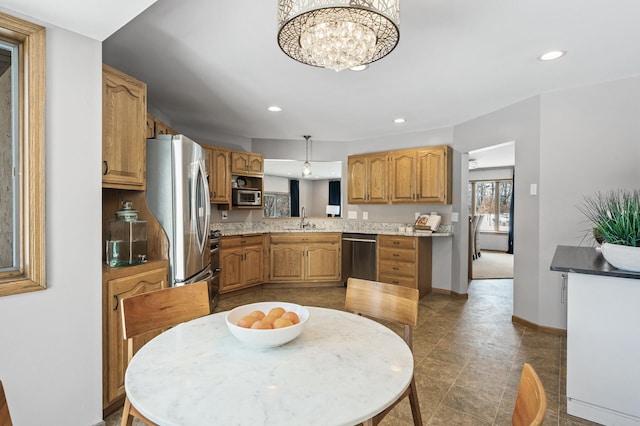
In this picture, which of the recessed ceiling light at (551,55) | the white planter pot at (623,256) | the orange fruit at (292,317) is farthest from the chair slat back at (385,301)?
the recessed ceiling light at (551,55)

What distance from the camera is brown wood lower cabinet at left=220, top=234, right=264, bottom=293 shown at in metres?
4.27

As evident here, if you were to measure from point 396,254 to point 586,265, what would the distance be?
262 cm

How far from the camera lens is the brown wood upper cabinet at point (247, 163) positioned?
464 centimetres

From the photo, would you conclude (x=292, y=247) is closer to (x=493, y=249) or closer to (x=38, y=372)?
(x=38, y=372)

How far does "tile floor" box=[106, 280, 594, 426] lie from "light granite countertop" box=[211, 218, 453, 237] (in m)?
0.92

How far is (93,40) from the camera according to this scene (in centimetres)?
174

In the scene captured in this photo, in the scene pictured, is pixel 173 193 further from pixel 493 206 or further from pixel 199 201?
pixel 493 206

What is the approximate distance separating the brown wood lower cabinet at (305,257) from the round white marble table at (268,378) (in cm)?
365

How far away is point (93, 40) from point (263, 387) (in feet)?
6.43

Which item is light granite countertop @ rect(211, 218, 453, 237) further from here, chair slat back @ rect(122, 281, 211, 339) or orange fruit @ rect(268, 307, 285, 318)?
orange fruit @ rect(268, 307, 285, 318)

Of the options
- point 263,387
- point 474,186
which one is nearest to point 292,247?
point 263,387

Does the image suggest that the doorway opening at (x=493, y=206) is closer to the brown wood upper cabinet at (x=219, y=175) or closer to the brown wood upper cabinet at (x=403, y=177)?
the brown wood upper cabinet at (x=403, y=177)

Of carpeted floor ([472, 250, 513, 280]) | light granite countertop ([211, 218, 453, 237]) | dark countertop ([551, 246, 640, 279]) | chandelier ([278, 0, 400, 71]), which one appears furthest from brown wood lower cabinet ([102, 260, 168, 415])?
carpeted floor ([472, 250, 513, 280])

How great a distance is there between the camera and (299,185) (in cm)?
557
